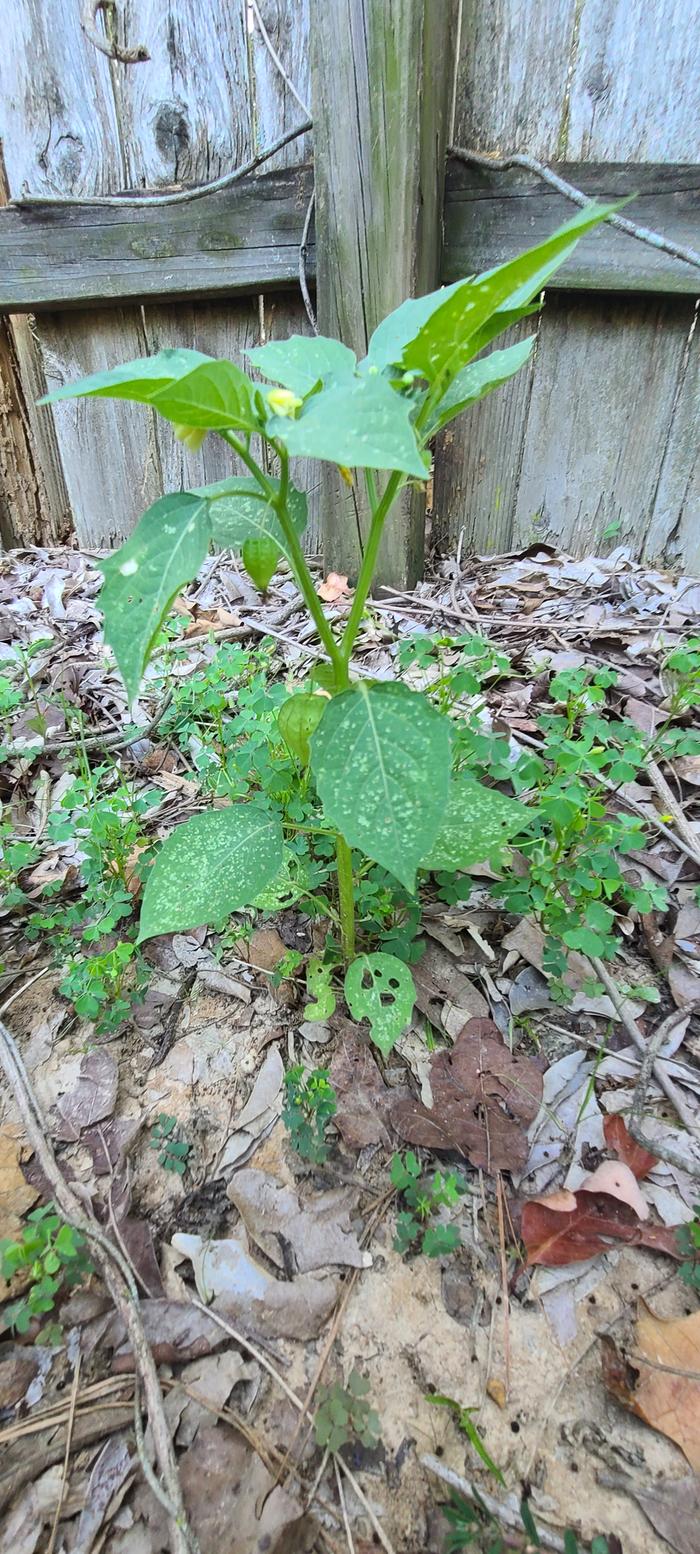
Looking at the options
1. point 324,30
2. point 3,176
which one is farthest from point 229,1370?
point 3,176

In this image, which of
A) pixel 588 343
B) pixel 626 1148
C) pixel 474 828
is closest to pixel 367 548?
pixel 474 828

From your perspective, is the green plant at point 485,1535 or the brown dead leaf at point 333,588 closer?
the green plant at point 485,1535

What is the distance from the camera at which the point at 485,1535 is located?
2.63 feet

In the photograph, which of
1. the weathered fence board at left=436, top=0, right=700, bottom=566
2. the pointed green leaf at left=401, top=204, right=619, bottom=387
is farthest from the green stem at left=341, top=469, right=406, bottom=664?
the weathered fence board at left=436, top=0, right=700, bottom=566

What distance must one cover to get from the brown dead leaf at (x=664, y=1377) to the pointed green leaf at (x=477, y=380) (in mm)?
1160

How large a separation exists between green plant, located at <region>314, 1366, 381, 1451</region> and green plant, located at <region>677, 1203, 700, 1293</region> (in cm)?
43

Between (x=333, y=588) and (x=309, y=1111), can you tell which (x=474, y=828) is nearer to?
(x=309, y=1111)

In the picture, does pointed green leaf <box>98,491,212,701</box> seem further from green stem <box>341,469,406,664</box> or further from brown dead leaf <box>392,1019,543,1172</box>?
brown dead leaf <box>392,1019,543,1172</box>

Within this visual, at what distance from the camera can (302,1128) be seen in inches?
44.3

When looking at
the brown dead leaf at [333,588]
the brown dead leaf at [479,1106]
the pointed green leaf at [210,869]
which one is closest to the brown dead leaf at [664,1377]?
the brown dead leaf at [479,1106]

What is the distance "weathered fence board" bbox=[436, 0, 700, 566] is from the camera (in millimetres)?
→ 2084

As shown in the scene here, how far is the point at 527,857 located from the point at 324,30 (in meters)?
2.25

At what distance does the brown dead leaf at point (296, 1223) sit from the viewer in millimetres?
1034

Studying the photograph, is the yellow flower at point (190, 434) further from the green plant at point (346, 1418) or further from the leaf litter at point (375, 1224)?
the green plant at point (346, 1418)
